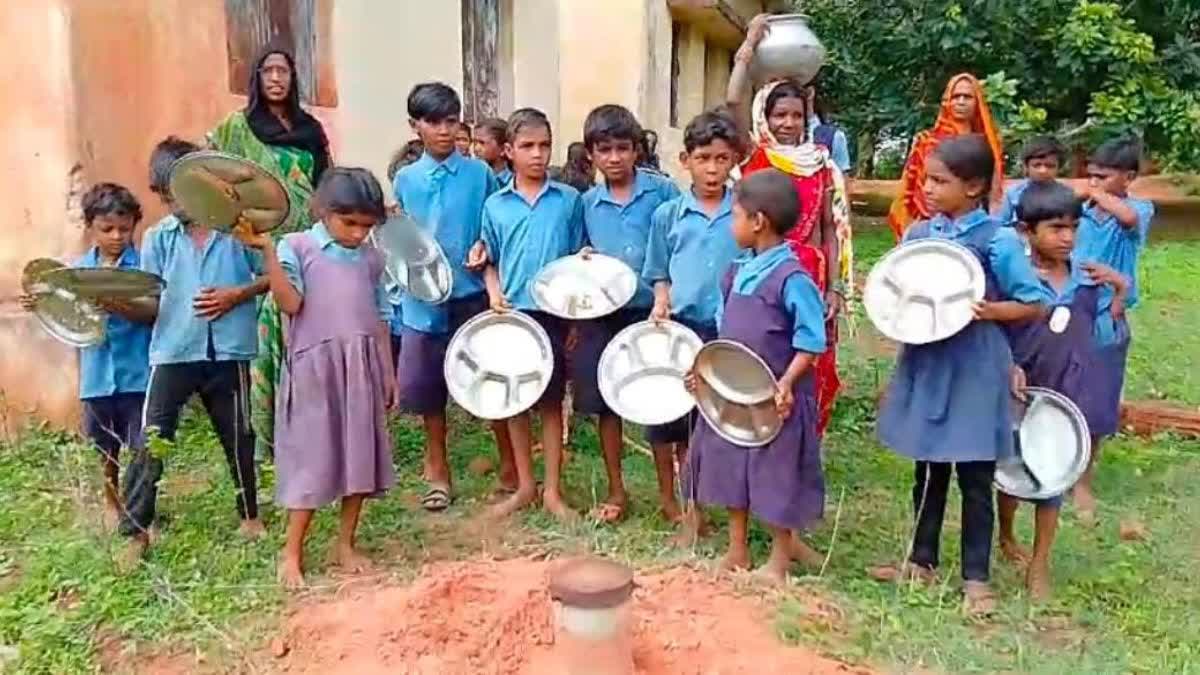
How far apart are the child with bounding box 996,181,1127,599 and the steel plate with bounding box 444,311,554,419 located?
166 centimetres

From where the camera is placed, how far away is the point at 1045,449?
13.8ft

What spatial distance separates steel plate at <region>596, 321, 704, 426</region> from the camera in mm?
4430

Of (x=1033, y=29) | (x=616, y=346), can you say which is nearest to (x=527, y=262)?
(x=616, y=346)

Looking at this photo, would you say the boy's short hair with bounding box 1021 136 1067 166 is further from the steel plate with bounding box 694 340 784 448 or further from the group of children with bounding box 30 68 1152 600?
the steel plate with bounding box 694 340 784 448

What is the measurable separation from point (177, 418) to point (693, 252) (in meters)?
1.87

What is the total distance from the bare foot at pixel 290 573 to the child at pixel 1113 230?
3139mm

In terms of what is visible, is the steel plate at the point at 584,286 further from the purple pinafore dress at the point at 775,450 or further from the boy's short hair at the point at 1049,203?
the boy's short hair at the point at 1049,203

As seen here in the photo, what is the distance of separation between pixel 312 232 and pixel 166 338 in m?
0.65

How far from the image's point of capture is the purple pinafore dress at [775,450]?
13.1 feet

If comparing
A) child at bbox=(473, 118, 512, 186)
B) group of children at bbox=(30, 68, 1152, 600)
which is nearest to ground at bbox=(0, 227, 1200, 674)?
group of children at bbox=(30, 68, 1152, 600)

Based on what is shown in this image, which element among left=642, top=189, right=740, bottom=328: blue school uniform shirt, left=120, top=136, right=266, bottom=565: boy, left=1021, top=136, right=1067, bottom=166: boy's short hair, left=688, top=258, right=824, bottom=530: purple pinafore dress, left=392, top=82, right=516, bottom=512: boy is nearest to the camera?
left=688, top=258, right=824, bottom=530: purple pinafore dress

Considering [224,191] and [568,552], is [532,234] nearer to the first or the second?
[568,552]

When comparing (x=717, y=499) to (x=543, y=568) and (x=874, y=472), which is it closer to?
(x=543, y=568)

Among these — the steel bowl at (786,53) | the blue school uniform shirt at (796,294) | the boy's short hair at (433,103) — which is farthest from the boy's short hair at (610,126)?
the steel bowl at (786,53)
